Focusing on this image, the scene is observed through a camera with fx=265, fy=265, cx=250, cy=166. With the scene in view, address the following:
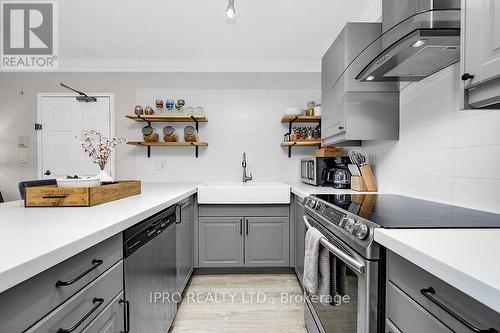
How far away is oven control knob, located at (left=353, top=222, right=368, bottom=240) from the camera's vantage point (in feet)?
3.09

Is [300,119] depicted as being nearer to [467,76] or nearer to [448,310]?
[467,76]

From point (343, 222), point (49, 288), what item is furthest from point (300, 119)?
point (49, 288)

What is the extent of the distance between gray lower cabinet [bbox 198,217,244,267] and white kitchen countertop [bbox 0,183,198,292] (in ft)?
4.14

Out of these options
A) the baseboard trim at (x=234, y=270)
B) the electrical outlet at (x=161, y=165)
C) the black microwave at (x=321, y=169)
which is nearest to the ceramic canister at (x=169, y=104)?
the electrical outlet at (x=161, y=165)

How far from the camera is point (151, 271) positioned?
4.37ft

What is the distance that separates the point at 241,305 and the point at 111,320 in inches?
51.7

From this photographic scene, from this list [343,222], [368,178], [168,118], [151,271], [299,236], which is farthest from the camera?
[168,118]

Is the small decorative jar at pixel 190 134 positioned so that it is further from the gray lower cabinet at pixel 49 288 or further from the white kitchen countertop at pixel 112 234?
the gray lower cabinet at pixel 49 288

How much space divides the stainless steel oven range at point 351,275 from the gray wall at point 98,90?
209 centimetres

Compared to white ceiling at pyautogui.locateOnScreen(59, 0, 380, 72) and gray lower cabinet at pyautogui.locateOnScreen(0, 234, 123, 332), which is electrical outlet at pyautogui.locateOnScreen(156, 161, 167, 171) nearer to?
white ceiling at pyautogui.locateOnScreen(59, 0, 380, 72)

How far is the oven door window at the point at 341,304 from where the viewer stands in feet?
3.42

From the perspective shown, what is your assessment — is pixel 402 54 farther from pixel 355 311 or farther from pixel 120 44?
pixel 120 44

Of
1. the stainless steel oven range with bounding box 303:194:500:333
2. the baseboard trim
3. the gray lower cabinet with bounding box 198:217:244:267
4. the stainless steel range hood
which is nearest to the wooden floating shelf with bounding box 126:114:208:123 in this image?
the gray lower cabinet with bounding box 198:217:244:267

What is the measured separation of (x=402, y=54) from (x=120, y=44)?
2788 millimetres
